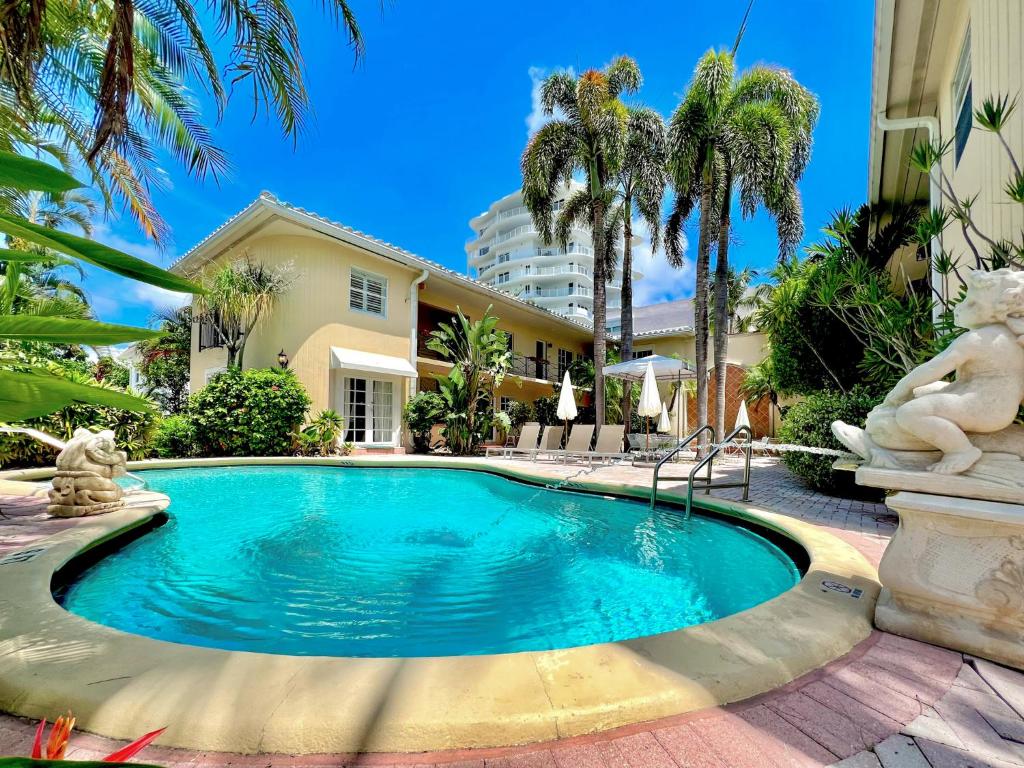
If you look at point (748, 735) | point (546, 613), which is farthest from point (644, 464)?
point (748, 735)

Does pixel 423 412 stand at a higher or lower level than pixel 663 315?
lower

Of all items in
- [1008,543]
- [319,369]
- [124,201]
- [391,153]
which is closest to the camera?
[1008,543]

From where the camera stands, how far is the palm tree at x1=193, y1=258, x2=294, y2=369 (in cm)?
1357

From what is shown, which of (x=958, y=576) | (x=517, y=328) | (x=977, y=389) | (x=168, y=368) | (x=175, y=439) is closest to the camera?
(x=958, y=576)

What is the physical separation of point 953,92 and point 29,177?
9195 mm

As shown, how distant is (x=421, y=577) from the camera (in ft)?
13.9

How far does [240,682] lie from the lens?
1824mm

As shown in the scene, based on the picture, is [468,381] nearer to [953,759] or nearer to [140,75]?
[140,75]

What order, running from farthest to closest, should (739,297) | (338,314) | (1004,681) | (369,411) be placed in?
(739,297) → (369,411) → (338,314) → (1004,681)

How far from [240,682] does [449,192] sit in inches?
2439

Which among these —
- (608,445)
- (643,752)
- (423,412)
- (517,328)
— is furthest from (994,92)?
(517,328)

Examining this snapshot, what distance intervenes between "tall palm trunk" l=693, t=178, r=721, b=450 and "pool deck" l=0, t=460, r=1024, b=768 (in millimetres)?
11766

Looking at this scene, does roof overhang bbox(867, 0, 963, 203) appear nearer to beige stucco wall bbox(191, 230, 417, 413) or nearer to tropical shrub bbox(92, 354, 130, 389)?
beige stucco wall bbox(191, 230, 417, 413)

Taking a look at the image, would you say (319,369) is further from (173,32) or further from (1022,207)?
(1022,207)
